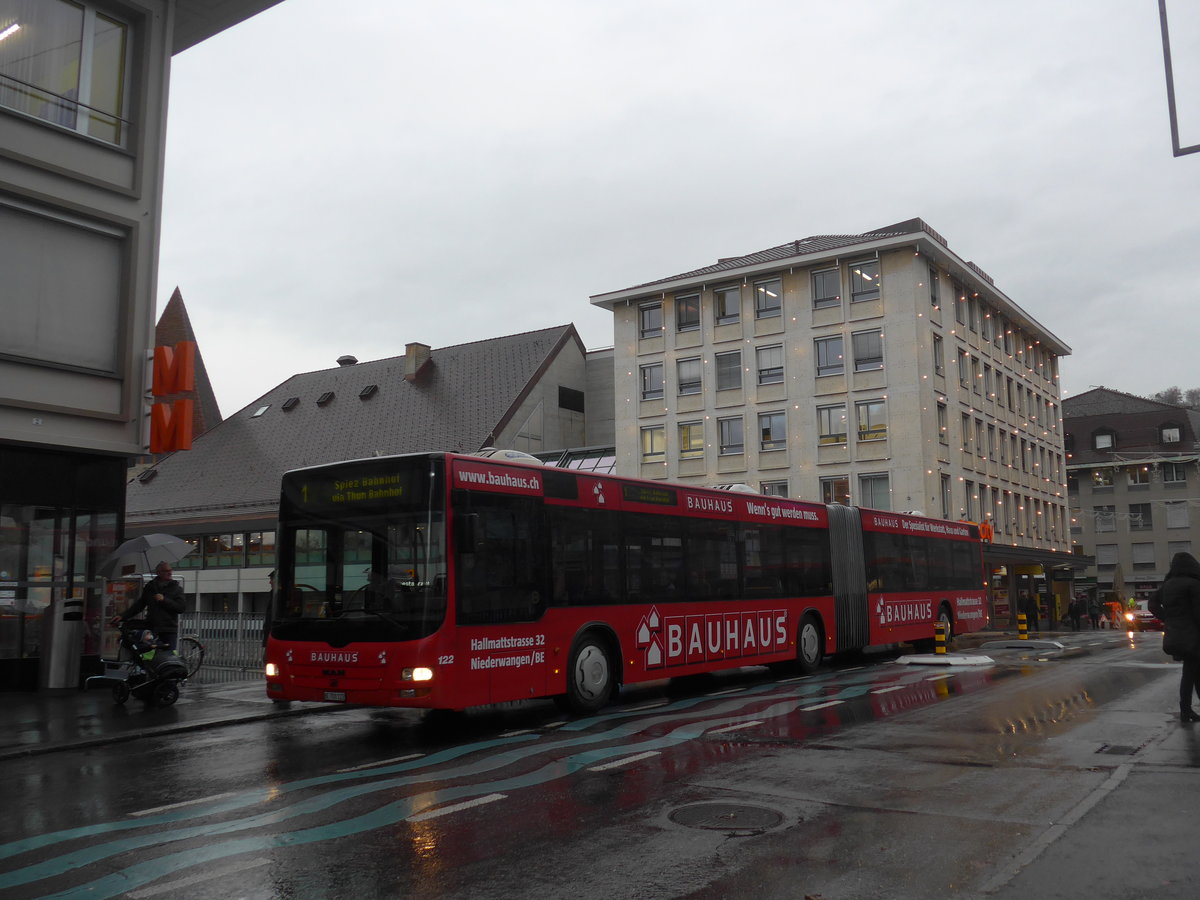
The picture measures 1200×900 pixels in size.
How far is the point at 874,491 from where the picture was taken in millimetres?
44875

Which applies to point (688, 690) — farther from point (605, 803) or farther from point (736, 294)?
point (736, 294)

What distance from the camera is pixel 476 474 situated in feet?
38.2

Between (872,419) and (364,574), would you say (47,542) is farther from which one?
(872,419)

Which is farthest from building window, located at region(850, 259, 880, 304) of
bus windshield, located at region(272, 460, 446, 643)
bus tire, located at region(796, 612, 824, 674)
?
bus windshield, located at region(272, 460, 446, 643)

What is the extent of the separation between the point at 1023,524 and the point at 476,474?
50.1 meters

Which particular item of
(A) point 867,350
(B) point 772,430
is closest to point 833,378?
(A) point 867,350

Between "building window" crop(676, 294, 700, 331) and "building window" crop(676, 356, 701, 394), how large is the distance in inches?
64.6

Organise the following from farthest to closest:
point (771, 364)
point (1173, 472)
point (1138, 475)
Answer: point (1138, 475) → point (1173, 472) → point (771, 364)

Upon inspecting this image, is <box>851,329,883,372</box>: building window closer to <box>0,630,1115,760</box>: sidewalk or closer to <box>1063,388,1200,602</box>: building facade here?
<box>1063,388,1200,602</box>: building facade

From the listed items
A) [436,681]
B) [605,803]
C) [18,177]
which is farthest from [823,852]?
[18,177]

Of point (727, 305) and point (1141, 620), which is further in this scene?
point (1141, 620)

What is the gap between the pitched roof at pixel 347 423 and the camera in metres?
53.1

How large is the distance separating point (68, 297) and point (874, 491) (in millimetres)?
35106

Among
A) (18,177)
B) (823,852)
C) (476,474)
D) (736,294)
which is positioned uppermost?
(736,294)
